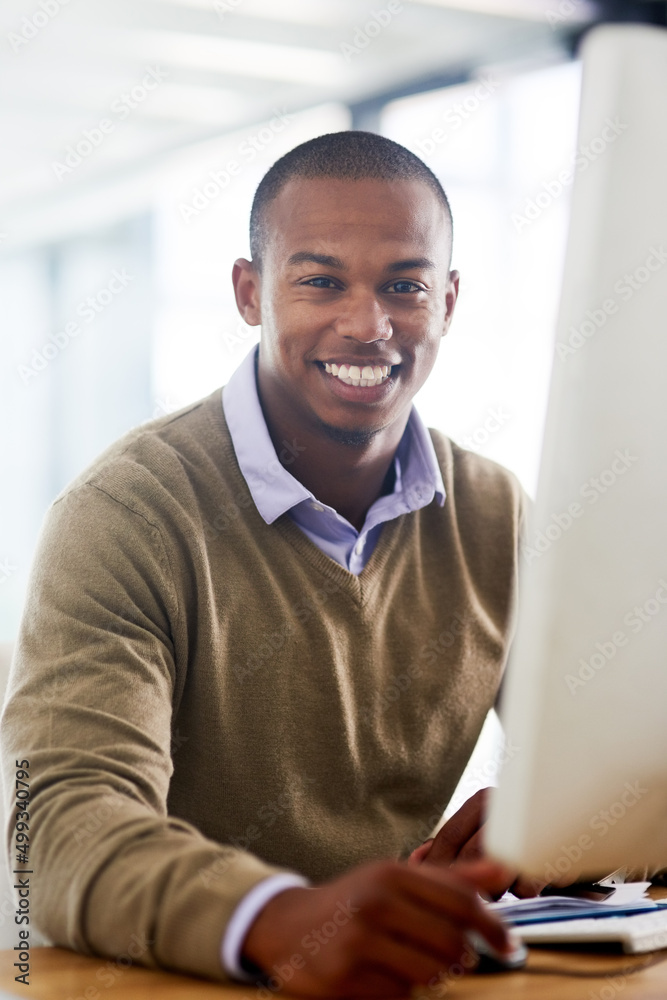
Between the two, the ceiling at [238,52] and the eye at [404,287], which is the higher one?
the ceiling at [238,52]

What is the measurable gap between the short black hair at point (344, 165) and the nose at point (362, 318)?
17 cm

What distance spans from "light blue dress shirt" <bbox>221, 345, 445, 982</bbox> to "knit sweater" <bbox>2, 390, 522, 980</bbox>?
0.02 meters

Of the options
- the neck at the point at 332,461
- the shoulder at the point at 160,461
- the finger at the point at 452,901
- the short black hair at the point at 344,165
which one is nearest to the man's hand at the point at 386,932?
the finger at the point at 452,901

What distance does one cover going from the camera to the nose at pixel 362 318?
1.38m

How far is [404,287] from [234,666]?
1.85ft

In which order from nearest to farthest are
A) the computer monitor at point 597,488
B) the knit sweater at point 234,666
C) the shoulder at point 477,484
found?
the computer monitor at point 597,488
the knit sweater at point 234,666
the shoulder at point 477,484

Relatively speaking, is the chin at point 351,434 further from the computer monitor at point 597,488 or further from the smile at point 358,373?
the computer monitor at point 597,488

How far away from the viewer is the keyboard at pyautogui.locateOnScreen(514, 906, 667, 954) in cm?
81

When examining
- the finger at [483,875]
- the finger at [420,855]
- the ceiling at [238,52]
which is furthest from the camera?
the ceiling at [238,52]

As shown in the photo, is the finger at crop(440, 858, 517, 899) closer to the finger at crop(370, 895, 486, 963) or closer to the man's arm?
the finger at crop(370, 895, 486, 963)

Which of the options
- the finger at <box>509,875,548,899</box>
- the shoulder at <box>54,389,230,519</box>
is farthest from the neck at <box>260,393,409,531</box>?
the finger at <box>509,875,548,899</box>

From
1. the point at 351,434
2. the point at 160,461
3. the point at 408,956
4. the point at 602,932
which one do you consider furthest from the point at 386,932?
the point at 351,434

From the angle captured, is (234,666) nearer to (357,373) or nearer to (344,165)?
(357,373)

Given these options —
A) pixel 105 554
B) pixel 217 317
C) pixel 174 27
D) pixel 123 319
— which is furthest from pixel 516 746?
pixel 123 319
